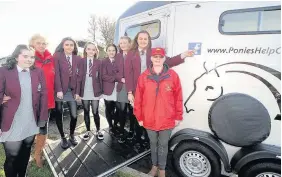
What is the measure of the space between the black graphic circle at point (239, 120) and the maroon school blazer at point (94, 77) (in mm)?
2108

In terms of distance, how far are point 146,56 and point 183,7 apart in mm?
940

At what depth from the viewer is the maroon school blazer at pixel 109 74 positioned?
4.17m

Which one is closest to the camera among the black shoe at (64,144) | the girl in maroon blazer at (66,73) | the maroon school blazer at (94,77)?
the girl in maroon blazer at (66,73)

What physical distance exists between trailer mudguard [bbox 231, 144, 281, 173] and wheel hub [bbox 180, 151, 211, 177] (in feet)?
1.29

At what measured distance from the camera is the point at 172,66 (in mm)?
3469

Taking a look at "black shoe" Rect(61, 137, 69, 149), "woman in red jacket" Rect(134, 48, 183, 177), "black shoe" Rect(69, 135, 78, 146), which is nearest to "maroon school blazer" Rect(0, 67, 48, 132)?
"woman in red jacket" Rect(134, 48, 183, 177)

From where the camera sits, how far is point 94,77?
4.11 metres

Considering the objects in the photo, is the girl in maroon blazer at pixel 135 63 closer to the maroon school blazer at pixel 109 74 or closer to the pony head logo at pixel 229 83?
the maroon school blazer at pixel 109 74

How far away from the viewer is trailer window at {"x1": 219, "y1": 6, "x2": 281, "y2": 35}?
2.70 m

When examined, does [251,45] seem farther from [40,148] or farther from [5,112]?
[40,148]

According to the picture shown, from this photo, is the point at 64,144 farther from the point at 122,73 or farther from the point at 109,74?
the point at 122,73

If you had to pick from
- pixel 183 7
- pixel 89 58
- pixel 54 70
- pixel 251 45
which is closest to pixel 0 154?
pixel 54 70

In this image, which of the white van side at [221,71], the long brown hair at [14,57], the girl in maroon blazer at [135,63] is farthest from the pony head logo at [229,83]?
the long brown hair at [14,57]

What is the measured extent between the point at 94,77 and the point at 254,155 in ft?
9.41
